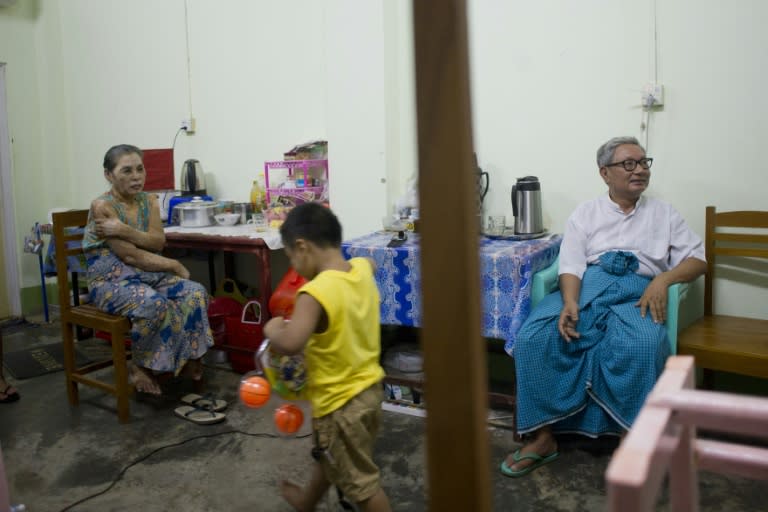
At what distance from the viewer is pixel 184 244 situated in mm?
3588

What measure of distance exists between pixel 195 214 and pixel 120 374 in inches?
48.0

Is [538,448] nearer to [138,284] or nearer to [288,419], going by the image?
[288,419]

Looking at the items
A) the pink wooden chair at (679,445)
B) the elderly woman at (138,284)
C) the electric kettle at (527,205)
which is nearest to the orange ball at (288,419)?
the pink wooden chair at (679,445)

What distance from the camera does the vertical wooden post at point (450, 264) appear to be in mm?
560

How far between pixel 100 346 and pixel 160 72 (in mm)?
1855

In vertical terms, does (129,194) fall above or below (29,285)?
above

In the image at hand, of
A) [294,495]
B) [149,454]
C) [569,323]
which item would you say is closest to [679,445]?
[294,495]

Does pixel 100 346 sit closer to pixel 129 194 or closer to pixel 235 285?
pixel 235 285

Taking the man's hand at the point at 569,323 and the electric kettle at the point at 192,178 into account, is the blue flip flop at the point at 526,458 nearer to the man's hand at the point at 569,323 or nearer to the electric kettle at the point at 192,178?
the man's hand at the point at 569,323

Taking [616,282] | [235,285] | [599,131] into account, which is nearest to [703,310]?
[616,282]

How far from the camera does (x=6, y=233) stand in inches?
188

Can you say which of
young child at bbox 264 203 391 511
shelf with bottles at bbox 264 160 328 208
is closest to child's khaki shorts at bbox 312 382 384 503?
young child at bbox 264 203 391 511

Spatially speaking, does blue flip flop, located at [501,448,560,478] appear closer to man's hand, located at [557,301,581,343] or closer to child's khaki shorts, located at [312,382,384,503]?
man's hand, located at [557,301,581,343]

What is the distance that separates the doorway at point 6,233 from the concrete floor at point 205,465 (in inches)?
75.3
